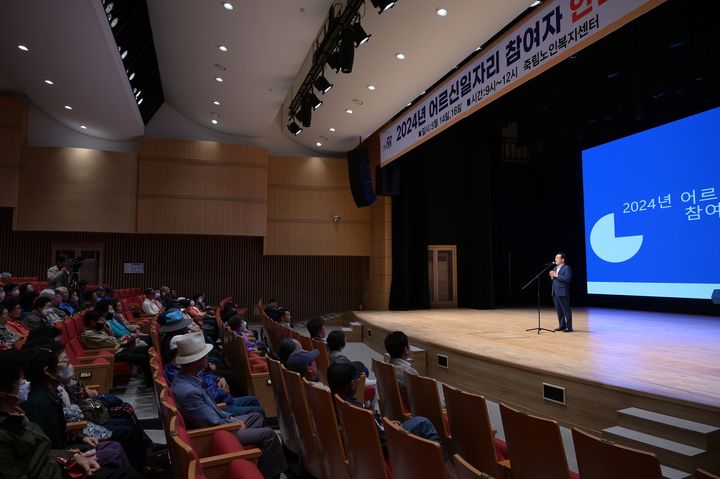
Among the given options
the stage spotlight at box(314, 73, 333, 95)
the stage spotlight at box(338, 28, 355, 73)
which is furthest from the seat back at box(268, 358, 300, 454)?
the stage spotlight at box(314, 73, 333, 95)

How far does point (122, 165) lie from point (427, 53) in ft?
25.1

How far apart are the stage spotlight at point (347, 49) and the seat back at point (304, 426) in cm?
409

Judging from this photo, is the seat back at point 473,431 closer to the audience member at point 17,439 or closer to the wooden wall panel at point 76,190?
the audience member at point 17,439

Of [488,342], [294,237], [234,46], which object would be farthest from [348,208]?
[488,342]

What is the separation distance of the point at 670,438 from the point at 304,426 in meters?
2.42

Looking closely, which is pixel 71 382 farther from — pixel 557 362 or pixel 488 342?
pixel 488 342

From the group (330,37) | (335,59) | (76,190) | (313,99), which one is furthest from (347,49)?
(76,190)

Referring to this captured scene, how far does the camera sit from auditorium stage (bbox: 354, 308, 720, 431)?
347 centimetres

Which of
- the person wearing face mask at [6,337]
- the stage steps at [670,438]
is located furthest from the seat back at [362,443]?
the person wearing face mask at [6,337]

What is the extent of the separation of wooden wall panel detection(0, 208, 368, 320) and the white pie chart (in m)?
5.68

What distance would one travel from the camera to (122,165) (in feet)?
34.6

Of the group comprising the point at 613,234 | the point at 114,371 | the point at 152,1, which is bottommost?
the point at 114,371

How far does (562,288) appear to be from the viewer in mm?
6785

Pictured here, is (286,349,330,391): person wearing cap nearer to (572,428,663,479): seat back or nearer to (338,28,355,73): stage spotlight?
(572,428,663,479): seat back
